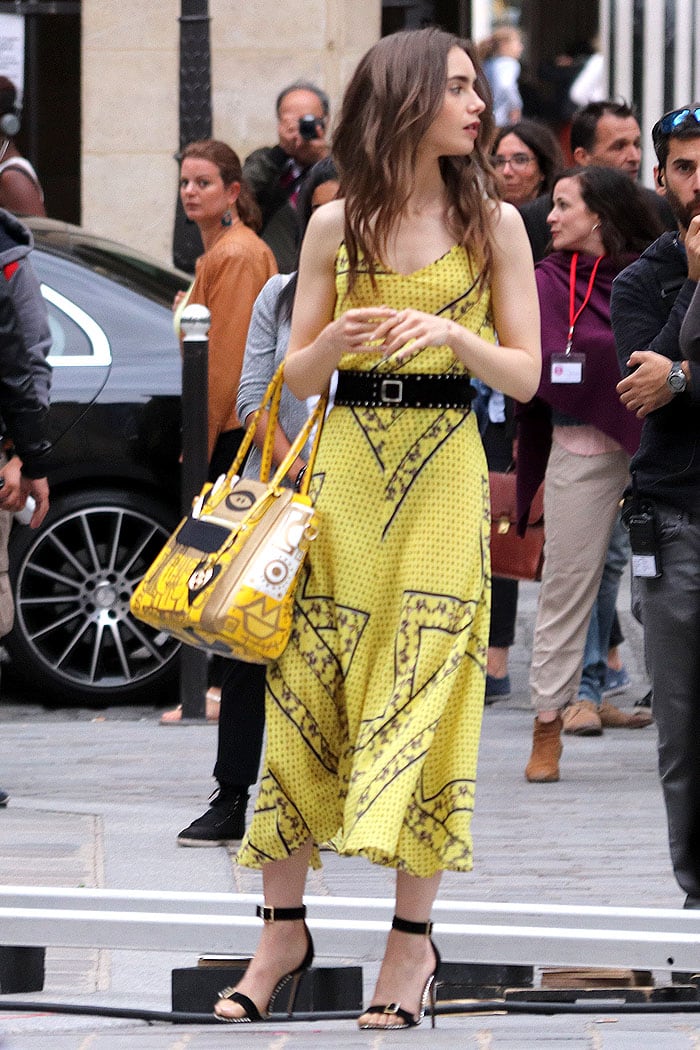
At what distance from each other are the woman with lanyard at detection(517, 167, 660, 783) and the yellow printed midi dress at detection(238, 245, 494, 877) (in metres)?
2.83

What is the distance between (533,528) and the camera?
7.33 meters

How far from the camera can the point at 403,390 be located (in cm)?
404

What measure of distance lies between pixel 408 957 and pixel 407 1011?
0.33 ft

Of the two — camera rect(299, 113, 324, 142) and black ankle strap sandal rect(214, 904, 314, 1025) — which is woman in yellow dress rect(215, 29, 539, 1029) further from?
camera rect(299, 113, 324, 142)

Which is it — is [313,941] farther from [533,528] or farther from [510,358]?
[533,528]

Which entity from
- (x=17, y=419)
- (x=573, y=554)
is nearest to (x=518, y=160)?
(x=573, y=554)

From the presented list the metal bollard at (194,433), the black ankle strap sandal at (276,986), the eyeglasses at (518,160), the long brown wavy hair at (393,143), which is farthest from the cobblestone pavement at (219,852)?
the eyeglasses at (518,160)

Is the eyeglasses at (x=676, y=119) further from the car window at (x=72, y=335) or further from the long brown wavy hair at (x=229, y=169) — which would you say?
the car window at (x=72, y=335)

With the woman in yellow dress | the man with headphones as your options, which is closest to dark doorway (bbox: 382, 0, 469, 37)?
the man with headphones

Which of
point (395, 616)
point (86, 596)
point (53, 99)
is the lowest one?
point (86, 596)

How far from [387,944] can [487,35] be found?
38.6 ft

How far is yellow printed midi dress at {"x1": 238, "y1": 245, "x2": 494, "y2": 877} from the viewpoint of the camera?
13.2 ft

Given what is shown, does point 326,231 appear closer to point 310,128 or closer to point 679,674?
point 679,674

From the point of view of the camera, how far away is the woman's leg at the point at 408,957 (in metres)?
4.05
